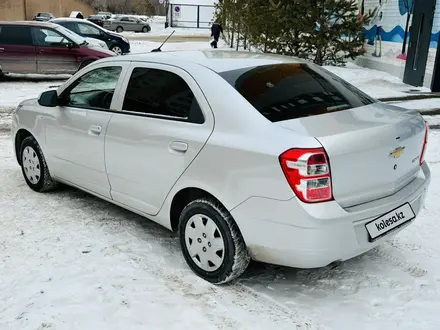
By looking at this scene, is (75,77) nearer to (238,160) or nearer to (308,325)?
(238,160)

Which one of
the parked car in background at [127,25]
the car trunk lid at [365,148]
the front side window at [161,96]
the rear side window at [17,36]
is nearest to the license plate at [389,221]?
the car trunk lid at [365,148]

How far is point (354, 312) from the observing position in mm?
3084

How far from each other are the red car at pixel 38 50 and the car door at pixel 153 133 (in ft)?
33.5

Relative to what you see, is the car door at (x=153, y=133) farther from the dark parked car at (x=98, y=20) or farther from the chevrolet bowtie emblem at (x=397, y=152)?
the dark parked car at (x=98, y=20)

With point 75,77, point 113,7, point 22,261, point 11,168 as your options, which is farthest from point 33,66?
point 113,7

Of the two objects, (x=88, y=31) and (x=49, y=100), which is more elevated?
(x=88, y=31)

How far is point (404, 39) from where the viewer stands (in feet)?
45.0

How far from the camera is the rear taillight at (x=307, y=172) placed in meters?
2.79

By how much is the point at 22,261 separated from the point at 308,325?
2.18 m

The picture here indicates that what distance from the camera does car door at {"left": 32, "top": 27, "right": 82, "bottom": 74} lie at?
13.5m

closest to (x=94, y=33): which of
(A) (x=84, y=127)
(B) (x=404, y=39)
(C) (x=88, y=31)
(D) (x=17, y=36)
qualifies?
(C) (x=88, y=31)

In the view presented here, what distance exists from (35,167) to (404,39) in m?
11.8

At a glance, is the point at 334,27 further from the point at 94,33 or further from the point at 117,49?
the point at 94,33

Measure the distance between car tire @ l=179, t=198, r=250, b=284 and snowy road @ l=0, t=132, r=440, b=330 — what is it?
0.12 m
